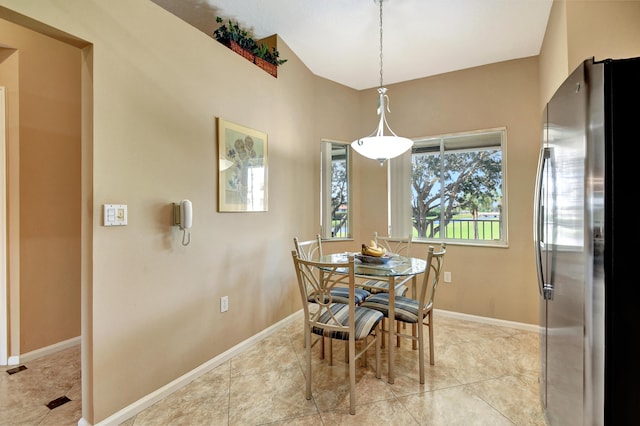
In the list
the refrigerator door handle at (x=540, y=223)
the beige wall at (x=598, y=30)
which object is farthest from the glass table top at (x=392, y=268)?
the beige wall at (x=598, y=30)

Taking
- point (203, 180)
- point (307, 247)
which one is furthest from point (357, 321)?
point (307, 247)

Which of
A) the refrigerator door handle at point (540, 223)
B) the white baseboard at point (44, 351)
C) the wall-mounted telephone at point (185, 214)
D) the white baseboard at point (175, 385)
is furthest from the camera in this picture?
the white baseboard at point (44, 351)

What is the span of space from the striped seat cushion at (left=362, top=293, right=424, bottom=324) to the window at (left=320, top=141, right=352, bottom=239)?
1.51 m

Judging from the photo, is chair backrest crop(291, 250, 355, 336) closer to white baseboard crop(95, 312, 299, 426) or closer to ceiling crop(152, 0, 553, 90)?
white baseboard crop(95, 312, 299, 426)

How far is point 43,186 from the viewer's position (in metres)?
2.43

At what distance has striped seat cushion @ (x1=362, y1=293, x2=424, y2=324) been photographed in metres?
2.17

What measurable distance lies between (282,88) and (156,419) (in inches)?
117

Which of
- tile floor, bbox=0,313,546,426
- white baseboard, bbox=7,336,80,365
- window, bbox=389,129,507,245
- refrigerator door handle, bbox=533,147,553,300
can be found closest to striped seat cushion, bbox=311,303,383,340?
tile floor, bbox=0,313,546,426

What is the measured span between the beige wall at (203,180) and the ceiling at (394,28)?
24cm

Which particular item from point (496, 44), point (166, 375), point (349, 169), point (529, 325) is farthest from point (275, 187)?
point (529, 325)

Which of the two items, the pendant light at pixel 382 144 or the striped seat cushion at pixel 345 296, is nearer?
the pendant light at pixel 382 144

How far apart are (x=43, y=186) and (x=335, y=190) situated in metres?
2.92

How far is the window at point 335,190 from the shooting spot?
384 cm

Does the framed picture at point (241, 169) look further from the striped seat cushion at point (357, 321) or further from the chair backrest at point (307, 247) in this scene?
the striped seat cushion at point (357, 321)
